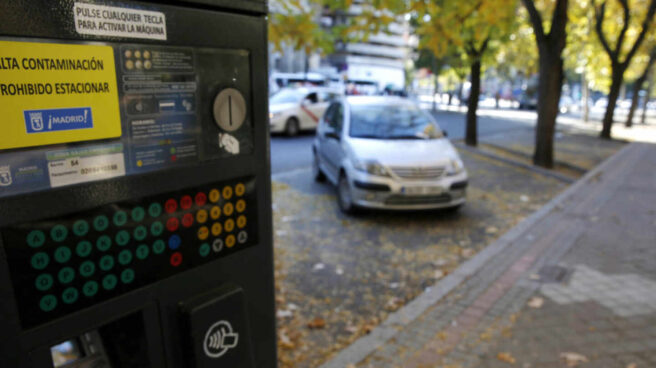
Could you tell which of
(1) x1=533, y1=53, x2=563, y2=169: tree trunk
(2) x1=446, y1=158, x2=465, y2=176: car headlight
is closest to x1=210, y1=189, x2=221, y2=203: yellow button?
(2) x1=446, y1=158, x2=465, y2=176: car headlight

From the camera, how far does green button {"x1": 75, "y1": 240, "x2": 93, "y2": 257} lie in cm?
95

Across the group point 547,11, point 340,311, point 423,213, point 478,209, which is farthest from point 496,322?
point 547,11

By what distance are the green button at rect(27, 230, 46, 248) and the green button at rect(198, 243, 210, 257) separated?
355 millimetres

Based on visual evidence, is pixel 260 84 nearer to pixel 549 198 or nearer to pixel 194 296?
pixel 194 296

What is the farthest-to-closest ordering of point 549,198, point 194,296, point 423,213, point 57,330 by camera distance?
1. point 549,198
2. point 423,213
3. point 194,296
4. point 57,330

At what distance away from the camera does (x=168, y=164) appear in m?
1.06

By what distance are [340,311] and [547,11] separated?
58.4 feet

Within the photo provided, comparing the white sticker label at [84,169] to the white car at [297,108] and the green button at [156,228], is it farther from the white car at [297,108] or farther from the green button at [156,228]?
the white car at [297,108]

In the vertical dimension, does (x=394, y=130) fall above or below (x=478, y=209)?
above

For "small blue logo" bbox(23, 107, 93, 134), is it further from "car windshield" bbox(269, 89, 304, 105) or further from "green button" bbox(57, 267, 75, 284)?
"car windshield" bbox(269, 89, 304, 105)

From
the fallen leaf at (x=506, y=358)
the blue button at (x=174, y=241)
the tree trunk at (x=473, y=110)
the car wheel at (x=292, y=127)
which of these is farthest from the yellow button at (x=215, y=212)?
the tree trunk at (x=473, y=110)

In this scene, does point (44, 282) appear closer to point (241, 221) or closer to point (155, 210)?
point (155, 210)

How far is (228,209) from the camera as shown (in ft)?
3.99

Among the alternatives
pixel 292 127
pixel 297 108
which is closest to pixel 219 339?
pixel 292 127
